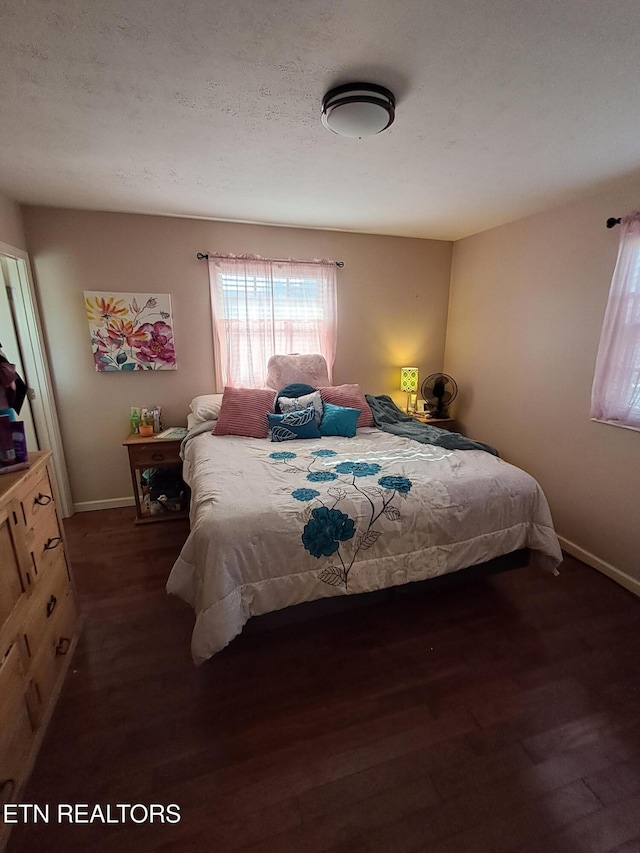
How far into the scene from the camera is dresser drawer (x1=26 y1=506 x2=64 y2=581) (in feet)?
4.76

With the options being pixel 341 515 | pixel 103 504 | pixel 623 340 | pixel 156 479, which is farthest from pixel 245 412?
pixel 623 340

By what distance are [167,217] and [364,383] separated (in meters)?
2.24

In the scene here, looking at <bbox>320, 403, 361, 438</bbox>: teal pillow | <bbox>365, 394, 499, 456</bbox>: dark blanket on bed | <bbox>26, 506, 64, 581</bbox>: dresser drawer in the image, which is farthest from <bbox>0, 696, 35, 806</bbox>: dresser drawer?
<bbox>365, 394, 499, 456</bbox>: dark blanket on bed

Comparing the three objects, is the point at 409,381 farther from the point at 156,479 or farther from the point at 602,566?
the point at 156,479

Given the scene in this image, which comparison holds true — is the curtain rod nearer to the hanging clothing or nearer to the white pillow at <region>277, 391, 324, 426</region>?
the white pillow at <region>277, 391, 324, 426</region>

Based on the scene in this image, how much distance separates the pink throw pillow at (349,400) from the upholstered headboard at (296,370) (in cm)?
21

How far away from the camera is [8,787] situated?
1.10 metres

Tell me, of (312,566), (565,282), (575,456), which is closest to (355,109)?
(312,566)

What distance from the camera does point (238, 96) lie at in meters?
1.44

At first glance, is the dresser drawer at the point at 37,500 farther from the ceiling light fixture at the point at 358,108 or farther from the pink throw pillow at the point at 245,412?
the ceiling light fixture at the point at 358,108

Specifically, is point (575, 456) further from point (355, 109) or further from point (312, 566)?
point (355, 109)

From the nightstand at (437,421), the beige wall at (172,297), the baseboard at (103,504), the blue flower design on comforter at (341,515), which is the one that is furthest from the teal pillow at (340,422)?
the baseboard at (103,504)

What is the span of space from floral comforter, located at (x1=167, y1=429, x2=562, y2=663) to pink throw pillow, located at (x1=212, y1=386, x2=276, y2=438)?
44cm

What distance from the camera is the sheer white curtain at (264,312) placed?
3.18 meters
